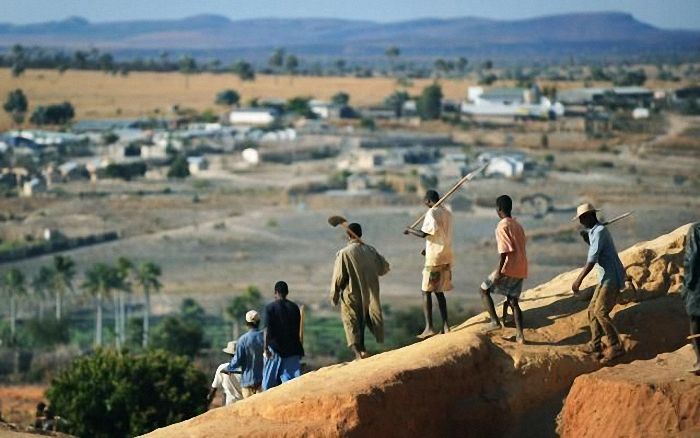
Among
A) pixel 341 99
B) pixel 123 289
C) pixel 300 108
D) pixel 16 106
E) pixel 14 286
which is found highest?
pixel 123 289

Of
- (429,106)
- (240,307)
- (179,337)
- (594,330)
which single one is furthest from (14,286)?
(429,106)

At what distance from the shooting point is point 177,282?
177ft

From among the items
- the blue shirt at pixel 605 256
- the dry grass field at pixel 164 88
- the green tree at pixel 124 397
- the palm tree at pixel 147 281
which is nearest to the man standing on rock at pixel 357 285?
the blue shirt at pixel 605 256

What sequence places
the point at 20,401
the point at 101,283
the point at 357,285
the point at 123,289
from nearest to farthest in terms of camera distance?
the point at 357,285, the point at 20,401, the point at 101,283, the point at 123,289

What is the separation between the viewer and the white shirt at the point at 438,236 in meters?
11.5

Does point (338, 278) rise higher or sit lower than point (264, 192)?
higher

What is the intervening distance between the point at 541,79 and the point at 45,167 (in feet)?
251

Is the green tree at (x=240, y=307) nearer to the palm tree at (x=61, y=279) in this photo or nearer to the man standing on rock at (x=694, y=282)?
the palm tree at (x=61, y=279)

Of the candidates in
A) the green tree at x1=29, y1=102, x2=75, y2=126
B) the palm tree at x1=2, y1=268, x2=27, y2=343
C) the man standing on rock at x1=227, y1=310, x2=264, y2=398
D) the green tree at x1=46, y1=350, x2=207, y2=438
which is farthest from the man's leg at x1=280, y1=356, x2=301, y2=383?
the green tree at x1=29, y1=102, x2=75, y2=126

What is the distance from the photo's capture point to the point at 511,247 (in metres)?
11.1

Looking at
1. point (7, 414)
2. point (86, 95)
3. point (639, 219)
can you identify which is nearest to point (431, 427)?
point (7, 414)

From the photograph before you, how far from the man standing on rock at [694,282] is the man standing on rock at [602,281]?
793 mm

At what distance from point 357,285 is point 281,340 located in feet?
2.27

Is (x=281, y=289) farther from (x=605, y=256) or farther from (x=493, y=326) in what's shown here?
(x=605, y=256)
